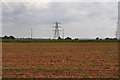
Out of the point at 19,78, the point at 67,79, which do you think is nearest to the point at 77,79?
the point at 67,79

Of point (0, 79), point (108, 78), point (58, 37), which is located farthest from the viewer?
point (58, 37)

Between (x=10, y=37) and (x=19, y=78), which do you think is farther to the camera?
(x=10, y=37)

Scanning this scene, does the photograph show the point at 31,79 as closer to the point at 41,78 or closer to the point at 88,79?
the point at 41,78

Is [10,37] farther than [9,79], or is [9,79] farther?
[10,37]

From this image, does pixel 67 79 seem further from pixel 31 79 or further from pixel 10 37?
pixel 10 37

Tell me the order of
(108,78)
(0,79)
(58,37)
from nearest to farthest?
(0,79)
(108,78)
(58,37)

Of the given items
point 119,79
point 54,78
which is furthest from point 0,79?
point 119,79

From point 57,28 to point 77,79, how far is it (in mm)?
135657

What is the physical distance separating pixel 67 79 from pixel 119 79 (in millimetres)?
2478

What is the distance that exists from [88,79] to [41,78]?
7.25 ft

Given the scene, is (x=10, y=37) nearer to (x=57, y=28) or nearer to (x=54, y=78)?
(x=57, y=28)

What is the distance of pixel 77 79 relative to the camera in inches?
559

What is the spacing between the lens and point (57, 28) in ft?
491

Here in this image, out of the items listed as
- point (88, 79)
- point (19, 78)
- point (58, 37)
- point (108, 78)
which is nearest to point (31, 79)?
point (19, 78)
